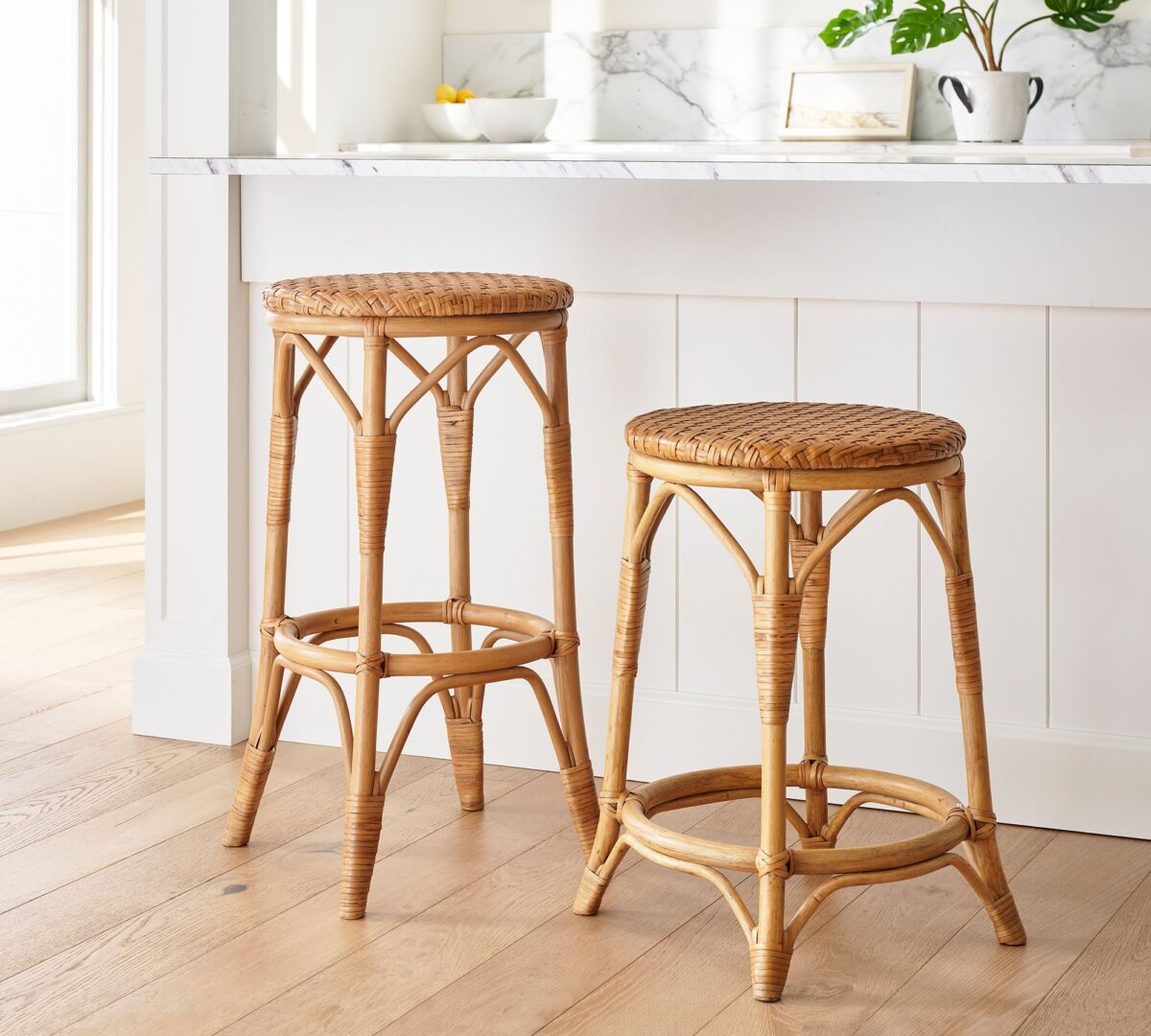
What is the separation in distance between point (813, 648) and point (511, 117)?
2249 millimetres

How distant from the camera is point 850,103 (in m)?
3.72

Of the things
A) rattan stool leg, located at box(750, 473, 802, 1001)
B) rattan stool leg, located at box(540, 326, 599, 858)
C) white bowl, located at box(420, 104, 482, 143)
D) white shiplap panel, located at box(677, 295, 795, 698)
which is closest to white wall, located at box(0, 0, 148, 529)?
white bowl, located at box(420, 104, 482, 143)

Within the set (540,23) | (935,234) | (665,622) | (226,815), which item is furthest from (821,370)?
(540,23)

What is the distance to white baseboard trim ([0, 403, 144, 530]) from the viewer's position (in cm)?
442

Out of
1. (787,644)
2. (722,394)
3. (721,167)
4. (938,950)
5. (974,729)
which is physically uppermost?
(721,167)

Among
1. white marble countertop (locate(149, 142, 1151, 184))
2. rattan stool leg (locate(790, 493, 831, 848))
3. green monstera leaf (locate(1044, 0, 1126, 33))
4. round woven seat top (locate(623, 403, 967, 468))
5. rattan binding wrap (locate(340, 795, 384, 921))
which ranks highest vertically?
green monstera leaf (locate(1044, 0, 1126, 33))

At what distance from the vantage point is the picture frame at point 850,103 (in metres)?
3.69

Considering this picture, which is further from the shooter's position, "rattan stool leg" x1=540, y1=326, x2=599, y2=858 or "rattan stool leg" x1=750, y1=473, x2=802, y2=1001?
"rattan stool leg" x1=540, y1=326, x2=599, y2=858

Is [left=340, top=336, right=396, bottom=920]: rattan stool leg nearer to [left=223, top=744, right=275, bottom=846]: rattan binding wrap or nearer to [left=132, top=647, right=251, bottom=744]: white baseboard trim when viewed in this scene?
[left=223, top=744, right=275, bottom=846]: rattan binding wrap

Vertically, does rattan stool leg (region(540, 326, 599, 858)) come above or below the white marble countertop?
below

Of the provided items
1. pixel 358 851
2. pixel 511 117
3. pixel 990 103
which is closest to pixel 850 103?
pixel 990 103

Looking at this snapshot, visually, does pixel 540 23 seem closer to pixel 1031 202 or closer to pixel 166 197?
pixel 166 197

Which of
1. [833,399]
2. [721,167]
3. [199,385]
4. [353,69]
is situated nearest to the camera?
[721,167]

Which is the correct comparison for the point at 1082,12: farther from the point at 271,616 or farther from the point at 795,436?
the point at 271,616
